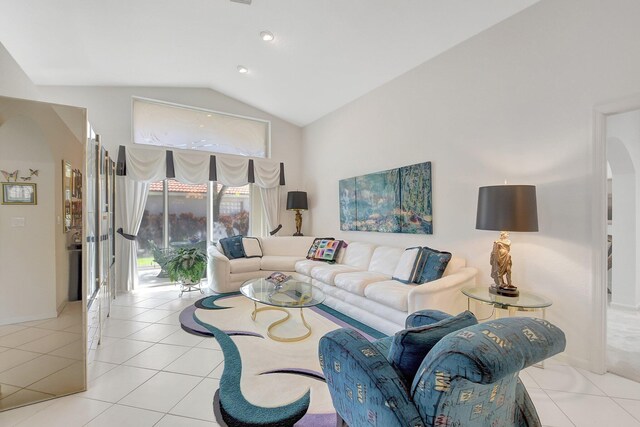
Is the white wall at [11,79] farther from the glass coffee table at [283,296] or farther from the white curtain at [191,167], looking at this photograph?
the glass coffee table at [283,296]

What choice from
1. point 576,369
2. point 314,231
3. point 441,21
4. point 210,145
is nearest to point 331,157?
point 314,231

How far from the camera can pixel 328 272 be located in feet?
12.3

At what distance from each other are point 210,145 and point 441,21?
4.16 metres

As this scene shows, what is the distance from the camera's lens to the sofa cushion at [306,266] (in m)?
4.21

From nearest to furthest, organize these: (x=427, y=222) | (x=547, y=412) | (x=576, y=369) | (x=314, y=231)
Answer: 1. (x=547, y=412)
2. (x=576, y=369)
3. (x=427, y=222)
4. (x=314, y=231)

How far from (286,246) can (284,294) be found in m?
2.18

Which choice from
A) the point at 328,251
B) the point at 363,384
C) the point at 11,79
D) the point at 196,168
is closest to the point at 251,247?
the point at 328,251

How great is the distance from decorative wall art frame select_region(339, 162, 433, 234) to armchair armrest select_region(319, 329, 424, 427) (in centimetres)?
252

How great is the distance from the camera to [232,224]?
5586 mm

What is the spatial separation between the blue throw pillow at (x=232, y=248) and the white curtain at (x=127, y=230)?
4.55 ft

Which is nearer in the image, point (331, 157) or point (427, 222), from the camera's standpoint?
point (427, 222)

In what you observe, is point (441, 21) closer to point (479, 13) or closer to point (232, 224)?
point (479, 13)

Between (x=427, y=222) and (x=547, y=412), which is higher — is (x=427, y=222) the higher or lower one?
the higher one

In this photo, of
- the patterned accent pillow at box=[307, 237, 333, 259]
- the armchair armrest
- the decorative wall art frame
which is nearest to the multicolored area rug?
the armchair armrest
